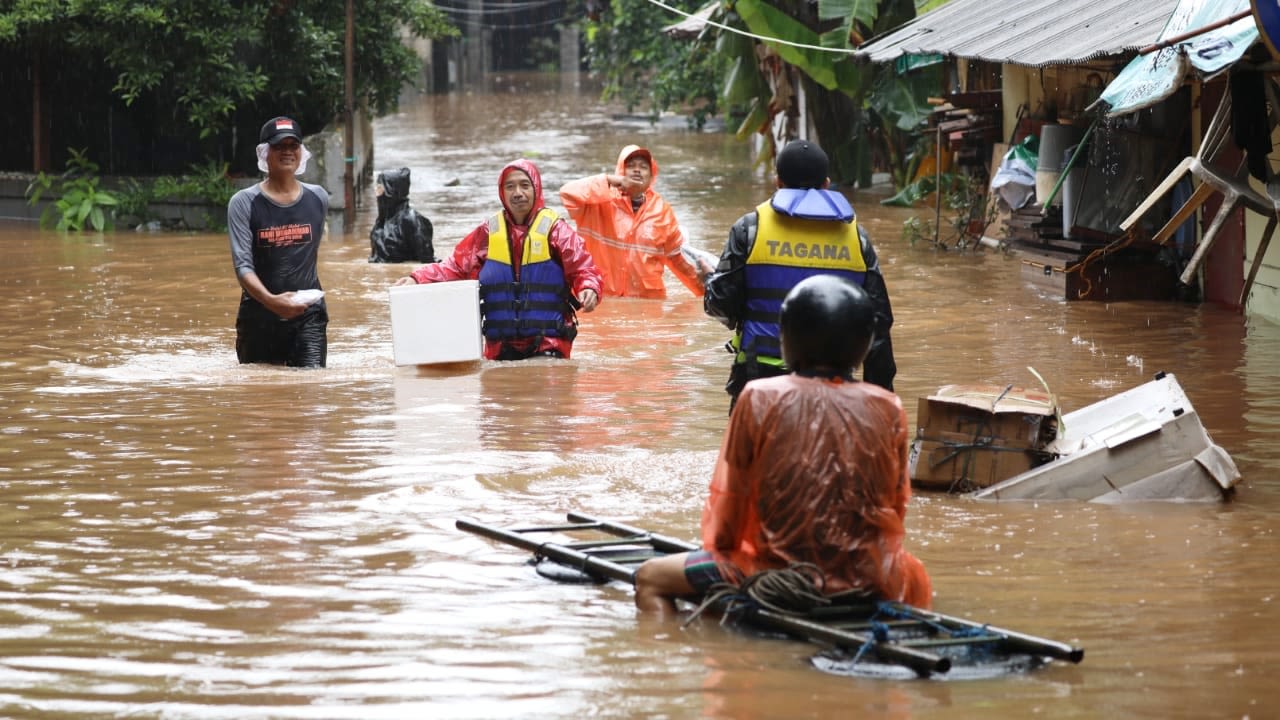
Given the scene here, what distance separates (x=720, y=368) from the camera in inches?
437

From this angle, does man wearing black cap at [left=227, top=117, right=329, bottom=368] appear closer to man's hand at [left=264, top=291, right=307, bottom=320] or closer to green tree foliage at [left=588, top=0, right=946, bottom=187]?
man's hand at [left=264, top=291, right=307, bottom=320]

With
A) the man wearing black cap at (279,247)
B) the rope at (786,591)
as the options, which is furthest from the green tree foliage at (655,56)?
the rope at (786,591)

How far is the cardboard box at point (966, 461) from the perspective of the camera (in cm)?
723

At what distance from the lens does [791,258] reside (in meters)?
7.01

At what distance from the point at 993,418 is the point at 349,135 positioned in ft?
48.0

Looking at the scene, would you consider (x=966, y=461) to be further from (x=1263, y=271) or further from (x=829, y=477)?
(x=1263, y=271)

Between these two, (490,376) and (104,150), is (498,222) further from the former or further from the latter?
(104,150)

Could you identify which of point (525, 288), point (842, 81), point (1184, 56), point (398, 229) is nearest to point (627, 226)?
point (398, 229)

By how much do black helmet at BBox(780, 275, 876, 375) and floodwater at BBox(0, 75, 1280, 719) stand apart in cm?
88

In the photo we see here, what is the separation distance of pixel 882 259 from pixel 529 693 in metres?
13.3

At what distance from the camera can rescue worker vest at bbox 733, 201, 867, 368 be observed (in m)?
6.98

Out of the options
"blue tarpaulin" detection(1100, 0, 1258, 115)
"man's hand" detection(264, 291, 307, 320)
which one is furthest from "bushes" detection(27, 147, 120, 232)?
"blue tarpaulin" detection(1100, 0, 1258, 115)

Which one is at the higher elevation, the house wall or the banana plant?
the banana plant

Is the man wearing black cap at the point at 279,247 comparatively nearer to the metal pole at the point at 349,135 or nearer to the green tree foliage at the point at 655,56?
the metal pole at the point at 349,135
